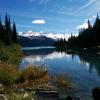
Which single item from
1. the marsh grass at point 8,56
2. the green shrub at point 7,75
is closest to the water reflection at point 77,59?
the marsh grass at point 8,56

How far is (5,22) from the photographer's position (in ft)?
254

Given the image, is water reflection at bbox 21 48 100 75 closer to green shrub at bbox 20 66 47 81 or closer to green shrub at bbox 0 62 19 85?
green shrub at bbox 20 66 47 81

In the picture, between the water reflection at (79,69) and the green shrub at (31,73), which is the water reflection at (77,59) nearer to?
the water reflection at (79,69)

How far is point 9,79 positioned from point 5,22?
65.6 metres

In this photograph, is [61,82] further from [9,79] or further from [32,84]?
[9,79]

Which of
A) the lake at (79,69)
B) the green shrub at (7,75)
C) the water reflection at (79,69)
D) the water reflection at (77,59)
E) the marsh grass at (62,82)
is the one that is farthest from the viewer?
the water reflection at (77,59)

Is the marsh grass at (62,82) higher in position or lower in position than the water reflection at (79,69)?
higher

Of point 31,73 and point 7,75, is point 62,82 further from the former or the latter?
point 7,75

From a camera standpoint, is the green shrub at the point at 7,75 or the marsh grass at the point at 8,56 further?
the marsh grass at the point at 8,56

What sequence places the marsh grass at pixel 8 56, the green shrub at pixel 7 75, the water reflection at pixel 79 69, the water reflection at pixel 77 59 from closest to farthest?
the green shrub at pixel 7 75 < the water reflection at pixel 79 69 < the marsh grass at pixel 8 56 < the water reflection at pixel 77 59

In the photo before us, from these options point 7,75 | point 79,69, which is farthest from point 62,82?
point 79,69

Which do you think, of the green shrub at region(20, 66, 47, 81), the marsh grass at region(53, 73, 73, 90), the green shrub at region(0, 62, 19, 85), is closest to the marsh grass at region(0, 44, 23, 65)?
the marsh grass at region(53, 73, 73, 90)

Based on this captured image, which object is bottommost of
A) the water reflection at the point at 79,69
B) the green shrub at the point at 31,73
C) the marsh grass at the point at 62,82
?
the water reflection at the point at 79,69

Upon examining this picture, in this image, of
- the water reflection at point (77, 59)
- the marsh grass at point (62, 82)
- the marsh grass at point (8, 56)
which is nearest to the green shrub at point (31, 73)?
the marsh grass at point (62, 82)
